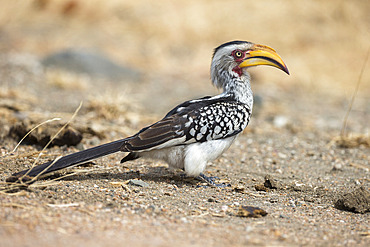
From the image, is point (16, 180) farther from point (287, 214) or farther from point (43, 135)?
point (287, 214)

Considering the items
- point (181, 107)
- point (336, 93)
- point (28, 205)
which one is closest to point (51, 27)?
point (336, 93)

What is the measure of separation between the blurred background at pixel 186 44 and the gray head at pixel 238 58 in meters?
3.37

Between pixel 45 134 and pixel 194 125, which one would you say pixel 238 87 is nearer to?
pixel 194 125

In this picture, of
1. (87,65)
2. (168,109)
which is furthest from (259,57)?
→ (87,65)

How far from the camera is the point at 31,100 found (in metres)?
7.02

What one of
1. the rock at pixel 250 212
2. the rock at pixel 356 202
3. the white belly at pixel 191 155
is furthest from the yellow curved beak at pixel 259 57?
the rock at pixel 250 212

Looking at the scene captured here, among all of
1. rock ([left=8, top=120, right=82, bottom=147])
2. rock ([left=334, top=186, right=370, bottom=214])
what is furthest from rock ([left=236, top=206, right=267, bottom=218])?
rock ([left=8, top=120, right=82, bottom=147])

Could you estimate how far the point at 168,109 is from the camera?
25.9ft

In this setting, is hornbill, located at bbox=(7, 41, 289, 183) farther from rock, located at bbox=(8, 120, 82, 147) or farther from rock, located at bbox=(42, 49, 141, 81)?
rock, located at bbox=(42, 49, 141, 81)

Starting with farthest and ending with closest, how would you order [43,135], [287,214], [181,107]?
1. [43,135]
2. [181,107]
3. [287,214]

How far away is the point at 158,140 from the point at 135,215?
1.05 meters

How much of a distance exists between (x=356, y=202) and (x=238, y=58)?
74.7 inches

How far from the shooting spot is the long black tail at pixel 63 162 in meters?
3.52

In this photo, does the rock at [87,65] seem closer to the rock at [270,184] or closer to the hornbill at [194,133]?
the hornbill at [194,133]
